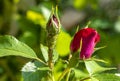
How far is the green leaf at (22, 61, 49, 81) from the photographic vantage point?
39.4 inches

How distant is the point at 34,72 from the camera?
1.01 meters

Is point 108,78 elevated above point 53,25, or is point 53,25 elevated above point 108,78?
point 53,25

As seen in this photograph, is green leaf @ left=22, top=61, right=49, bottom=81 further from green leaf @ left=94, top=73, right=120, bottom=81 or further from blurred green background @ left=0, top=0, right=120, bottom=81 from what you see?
blurred green background @ left=0, top=0, right=120, bottom=81

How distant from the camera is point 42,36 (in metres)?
1.56

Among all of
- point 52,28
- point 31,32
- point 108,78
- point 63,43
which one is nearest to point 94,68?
point 108,78

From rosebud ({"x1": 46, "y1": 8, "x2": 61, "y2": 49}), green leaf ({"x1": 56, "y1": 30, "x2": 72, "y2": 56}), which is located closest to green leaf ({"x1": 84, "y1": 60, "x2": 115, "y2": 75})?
rosebud ({"x1": 46, "y1": 8, "x2": 61, "y2": 49})

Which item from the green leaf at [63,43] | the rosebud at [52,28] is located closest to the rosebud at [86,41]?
the rosebud at [52,28]

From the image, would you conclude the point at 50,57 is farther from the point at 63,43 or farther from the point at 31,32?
the point at 31,32

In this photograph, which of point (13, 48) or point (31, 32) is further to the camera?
point (31, 32)

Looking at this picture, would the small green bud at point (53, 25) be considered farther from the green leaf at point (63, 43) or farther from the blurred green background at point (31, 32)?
the green leaf at point (63, 43)

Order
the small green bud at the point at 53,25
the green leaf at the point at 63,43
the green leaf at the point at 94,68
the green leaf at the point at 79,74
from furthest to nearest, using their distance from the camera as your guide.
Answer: the green leaf at the point at 63,43 → the green leaf at the point at 79,74 → the green leaf at the point at 94,68 → the small green bud at the point at 53,25

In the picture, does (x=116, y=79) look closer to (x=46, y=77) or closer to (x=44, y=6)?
(x=46, y=77)

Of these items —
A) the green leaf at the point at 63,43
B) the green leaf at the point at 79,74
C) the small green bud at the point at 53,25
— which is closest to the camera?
the small green bud at the point at 53,25

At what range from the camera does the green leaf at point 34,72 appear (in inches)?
39.4
